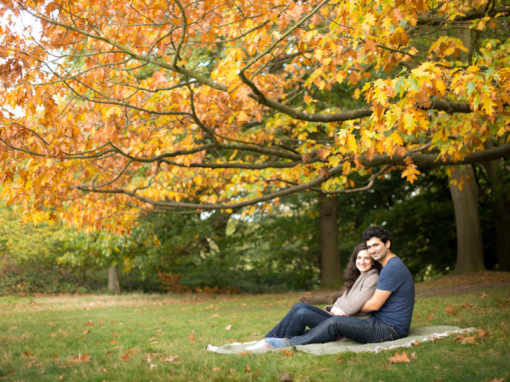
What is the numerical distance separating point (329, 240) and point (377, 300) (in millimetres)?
12752

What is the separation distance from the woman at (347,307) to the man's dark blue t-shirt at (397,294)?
0.93 ft

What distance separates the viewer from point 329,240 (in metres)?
18.4

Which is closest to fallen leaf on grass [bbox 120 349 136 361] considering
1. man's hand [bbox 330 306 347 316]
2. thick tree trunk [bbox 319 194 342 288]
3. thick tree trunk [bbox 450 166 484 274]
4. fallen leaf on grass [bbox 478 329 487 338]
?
man's hand [bbox 330 306 347 316]

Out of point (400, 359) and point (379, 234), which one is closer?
point (400, 359)

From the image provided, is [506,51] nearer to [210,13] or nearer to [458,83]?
[458,83]

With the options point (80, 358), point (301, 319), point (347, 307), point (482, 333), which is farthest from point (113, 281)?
point (482, 333)

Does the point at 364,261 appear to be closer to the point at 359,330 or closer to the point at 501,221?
the point at 359,330

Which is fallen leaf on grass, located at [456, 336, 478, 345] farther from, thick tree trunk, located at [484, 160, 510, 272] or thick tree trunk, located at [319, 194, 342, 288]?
thick tree trunk, located at [319, 194, 342, 288]

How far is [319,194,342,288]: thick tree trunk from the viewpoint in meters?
18.2

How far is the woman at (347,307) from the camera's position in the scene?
5965 millimetres

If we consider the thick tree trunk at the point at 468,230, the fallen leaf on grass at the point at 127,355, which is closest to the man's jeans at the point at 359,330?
the fallen leaf on grass at the point at 127,355

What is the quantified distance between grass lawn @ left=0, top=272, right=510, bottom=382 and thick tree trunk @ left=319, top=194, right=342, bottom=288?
6634 mm

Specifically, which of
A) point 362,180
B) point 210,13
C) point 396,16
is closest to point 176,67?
point 210,13

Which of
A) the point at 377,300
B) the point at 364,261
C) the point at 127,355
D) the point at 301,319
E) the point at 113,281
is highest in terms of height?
the point at 364,261
